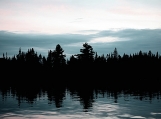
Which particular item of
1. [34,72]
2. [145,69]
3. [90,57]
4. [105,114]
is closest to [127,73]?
[145,69]

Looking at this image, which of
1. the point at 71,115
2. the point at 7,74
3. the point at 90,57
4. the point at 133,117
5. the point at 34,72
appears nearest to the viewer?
the point at 133,117

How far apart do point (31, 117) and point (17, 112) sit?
3.87 m

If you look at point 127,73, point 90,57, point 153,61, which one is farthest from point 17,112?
point 153,61

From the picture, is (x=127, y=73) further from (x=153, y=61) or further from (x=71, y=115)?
(x=71, y=115)

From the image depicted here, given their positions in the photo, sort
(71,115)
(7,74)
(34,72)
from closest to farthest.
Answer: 1. (71,115)
2. (34,72)
3. (7,74)

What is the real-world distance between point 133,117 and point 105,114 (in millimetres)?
3254

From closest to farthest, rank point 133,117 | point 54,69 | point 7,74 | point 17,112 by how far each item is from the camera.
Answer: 1. point 133,117
2. point 17,112
3. point 54,69
4. point 7,74

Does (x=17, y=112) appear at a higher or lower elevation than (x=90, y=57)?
lower

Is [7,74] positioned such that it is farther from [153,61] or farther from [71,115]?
[71,115]

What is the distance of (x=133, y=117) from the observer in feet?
79.4

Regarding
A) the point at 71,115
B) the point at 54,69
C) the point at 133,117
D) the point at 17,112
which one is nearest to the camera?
the point at 133,117

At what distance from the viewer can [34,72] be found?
399 feet

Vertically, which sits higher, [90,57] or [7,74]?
[90,57]

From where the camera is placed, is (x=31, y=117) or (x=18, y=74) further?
(x=18, y=74)
